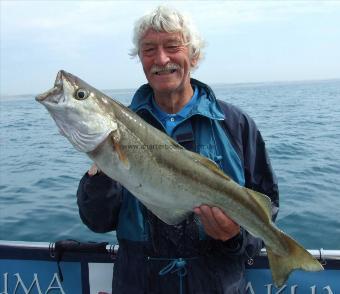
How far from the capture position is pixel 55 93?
3.11 meters

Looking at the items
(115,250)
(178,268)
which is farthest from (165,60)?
(115,250)

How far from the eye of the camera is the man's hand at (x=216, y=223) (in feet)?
10.9

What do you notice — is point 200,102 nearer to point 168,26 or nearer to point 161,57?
point 161,57

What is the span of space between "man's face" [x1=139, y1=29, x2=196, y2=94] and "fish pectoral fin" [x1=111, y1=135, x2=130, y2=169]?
2.50 ft

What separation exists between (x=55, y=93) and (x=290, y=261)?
2.07 m

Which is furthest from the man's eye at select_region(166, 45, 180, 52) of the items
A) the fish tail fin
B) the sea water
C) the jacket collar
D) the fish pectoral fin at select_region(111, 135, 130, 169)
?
the sea water

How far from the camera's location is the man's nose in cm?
369

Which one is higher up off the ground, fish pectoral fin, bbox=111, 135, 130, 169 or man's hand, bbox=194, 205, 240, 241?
fish pectoral fin, bbox=111, 135, 130, 169

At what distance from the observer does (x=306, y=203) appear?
33.0 ft

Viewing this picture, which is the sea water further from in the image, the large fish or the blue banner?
the large fish

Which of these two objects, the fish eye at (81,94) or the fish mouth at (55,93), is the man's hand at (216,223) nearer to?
the fish eye at (81,94)

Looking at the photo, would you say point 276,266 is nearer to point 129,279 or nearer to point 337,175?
point 129,279

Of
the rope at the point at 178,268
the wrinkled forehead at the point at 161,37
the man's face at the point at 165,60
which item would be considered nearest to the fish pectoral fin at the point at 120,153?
the man's face at the point at 165,60

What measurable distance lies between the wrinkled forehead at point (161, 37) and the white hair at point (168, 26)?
23 millimetres
